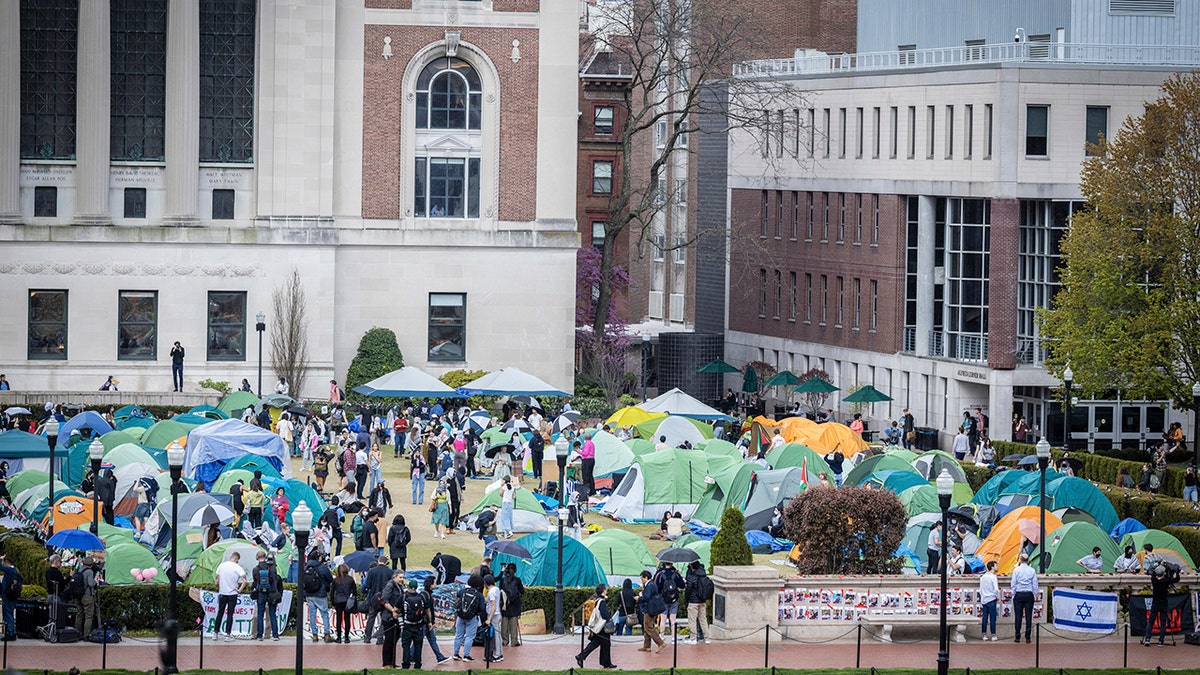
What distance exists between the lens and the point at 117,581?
119 ft

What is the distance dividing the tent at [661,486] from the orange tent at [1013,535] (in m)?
9.95

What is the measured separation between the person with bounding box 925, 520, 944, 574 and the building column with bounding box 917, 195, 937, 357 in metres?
31.3

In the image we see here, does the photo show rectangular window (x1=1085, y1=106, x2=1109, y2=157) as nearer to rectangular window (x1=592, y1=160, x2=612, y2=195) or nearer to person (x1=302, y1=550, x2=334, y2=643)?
person (x1=302, y1=550, x2=334, y2=643)

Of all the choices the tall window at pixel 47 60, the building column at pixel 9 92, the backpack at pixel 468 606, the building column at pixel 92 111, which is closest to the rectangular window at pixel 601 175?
the building column at pixel 92 111

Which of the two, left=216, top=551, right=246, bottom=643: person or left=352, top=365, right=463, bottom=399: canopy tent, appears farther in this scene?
left=352, top=365, right=463, bottom=399: canopy tent

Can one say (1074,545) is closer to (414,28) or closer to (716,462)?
(716,462)

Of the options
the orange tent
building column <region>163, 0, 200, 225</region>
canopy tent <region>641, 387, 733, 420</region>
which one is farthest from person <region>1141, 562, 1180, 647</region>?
building column <region>163, 0, 200, 225</region>

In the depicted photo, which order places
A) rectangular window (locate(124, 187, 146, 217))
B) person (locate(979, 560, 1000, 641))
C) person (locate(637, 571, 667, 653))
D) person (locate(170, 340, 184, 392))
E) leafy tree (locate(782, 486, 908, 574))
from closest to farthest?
person (locate(637, 571, 667, 653)) → person (locate(979, 560, 1000, 641)) → leafy tree (locate(782, 486, 908, 574)) → person (locate(170, 340, 184, 392)) → rectangular window (locate(124, 187, 146, 217))

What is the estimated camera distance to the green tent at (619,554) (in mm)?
39344

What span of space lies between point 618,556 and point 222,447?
495 inches

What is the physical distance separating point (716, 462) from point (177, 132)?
1098 inches

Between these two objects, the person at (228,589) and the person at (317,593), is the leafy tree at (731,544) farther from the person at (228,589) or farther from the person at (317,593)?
the person at (228,589)

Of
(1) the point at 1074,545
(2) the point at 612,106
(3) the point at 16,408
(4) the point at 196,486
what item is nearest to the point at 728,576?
(1) the point at 1074,545

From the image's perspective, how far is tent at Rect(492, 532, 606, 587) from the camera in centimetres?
3753
